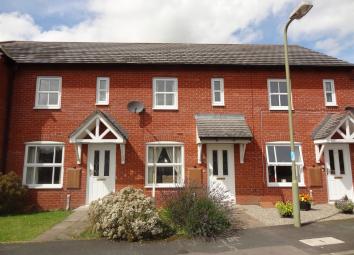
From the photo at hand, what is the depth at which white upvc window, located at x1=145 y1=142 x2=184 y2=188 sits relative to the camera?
13.5 meters

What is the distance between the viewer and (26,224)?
395 inches

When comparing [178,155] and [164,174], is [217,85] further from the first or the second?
[164,174]

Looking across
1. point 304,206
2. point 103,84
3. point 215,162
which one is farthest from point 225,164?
point 103,84

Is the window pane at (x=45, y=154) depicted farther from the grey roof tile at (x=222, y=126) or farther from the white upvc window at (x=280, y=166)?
the white upvc window at (x=280, y=166)

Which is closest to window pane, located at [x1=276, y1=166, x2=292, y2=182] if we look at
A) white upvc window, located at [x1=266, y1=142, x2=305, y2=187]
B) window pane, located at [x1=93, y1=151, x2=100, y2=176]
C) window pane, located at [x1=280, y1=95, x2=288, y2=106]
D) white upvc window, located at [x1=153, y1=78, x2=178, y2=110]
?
white upvc window, located at [x1=266, y1=142, x2=305, y2=187]

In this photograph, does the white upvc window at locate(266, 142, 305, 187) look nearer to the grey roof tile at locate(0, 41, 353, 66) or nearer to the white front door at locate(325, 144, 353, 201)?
the white front door at locate(325, 144, 353, 201)

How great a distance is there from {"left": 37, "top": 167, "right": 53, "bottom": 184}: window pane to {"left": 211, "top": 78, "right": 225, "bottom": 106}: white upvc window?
756 cm

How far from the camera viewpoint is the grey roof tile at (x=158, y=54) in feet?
46.7

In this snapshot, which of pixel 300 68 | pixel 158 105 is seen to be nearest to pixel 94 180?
pixel 158 105

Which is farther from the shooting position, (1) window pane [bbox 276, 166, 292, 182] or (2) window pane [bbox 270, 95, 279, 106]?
(2) window pane [bbox 270, 95, 279, 106]

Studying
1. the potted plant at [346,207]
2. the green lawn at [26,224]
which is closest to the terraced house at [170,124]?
the green lawn at [26,224]

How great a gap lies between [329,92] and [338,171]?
3561 millimetres

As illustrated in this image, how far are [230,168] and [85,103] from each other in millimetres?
6766

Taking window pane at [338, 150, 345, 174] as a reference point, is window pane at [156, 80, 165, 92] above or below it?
above
